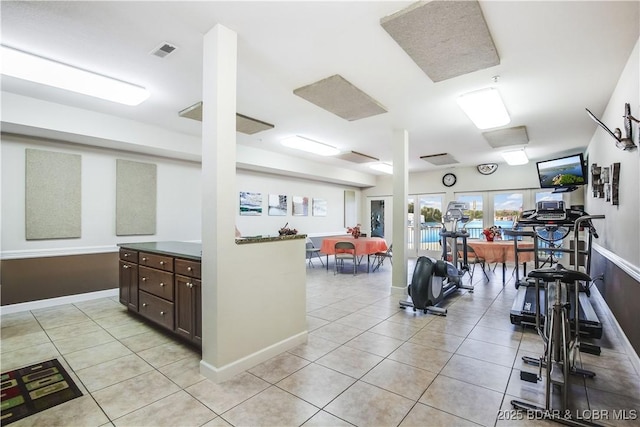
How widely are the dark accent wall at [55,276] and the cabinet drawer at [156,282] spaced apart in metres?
1.88

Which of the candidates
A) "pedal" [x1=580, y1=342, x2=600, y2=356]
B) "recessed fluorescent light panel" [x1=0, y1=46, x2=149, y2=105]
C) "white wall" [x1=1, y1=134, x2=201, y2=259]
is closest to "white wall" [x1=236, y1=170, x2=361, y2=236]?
"white wall" [x1=1, y1=134, x2=201, y2=259]

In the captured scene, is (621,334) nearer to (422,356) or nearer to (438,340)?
(438,340)

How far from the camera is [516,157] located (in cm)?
699

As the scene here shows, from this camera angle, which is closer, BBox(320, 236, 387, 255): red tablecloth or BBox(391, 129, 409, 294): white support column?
BBox(391, 129, 409, 294): white support column

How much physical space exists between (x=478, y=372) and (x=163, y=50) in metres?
3.94

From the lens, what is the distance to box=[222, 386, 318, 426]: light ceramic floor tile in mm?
1864

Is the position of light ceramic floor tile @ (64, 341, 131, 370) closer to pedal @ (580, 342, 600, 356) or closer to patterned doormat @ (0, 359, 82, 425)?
patterned doormat @ (0, 359, 82, 425)

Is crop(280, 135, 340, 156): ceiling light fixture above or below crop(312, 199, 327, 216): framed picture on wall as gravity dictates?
above

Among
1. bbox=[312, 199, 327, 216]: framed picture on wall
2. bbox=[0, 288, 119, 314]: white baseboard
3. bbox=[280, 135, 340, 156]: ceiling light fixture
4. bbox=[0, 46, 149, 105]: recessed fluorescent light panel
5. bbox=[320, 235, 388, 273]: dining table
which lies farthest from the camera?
bbox=[312, 199, 327, 216]: framed picture on wall

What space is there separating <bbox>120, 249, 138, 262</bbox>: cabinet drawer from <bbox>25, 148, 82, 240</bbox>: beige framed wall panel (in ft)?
4.31

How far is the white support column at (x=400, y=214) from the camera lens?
16.2 feet

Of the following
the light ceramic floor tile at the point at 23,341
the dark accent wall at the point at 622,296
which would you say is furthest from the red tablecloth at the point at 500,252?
the light ceramic floor tile at the point at 23,341

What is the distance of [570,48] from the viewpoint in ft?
8.80

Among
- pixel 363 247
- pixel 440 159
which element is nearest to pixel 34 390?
pixel 363 247
